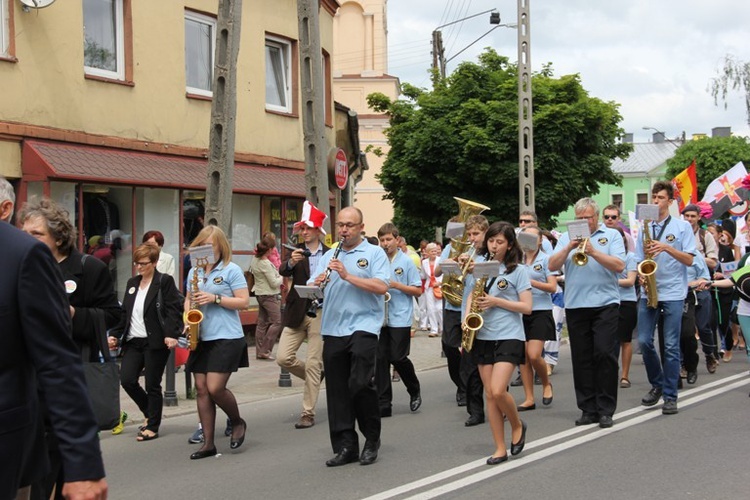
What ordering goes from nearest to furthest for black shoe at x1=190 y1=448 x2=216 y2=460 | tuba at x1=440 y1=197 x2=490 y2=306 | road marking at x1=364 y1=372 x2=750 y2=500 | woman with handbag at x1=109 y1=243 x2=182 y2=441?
road marking at x1=364 y1=372 x2=750 y2=500
black shoe at x1=190 y1=448 x2=216 y2=460
woman with handbag at x1=109 y1=243 x2=182 y2=441
tuba at x1=440 y1=197 x2=490 y2=306

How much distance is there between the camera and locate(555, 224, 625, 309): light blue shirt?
8.63 m

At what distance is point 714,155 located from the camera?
7075 centimetres

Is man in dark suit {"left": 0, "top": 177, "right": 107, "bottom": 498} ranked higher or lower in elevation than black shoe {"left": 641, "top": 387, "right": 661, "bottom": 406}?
higher

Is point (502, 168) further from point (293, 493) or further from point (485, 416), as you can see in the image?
point (293, 493)

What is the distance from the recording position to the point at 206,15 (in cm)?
1777

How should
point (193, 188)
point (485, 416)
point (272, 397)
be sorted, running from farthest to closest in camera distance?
point (193, 188)
point (272, 397)
point (485, 416)

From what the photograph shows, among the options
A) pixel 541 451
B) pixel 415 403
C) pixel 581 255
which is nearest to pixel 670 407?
pixel 581 255

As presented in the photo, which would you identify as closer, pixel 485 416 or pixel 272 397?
pixel 485 416

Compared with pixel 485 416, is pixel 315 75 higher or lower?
higher

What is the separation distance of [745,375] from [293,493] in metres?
7.42

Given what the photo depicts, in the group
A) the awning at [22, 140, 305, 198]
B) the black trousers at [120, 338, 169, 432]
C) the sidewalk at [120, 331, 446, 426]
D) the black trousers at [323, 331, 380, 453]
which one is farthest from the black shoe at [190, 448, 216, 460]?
the awning at [22, 140, 305, 198]

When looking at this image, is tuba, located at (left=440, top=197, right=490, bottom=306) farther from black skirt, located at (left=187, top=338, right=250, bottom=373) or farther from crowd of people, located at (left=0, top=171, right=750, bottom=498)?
black skirt, located at (left=187, top=338, right=250, bottom=373)

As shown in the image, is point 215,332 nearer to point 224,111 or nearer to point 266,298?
point 224,111

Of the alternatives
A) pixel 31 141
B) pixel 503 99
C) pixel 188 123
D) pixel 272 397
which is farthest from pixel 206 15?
pixel 503 99
